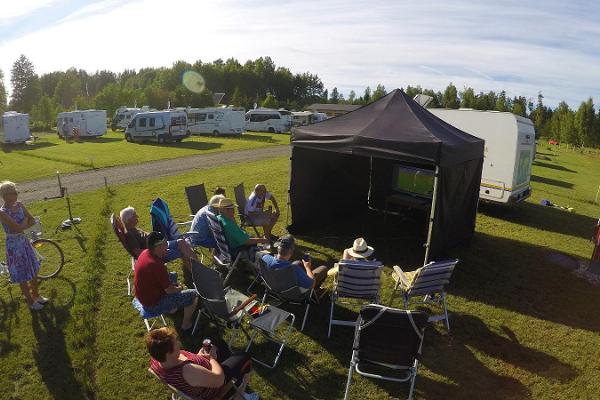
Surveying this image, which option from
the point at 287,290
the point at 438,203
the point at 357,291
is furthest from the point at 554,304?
the point at 287,290

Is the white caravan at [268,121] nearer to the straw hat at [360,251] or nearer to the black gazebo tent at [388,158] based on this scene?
the black gazebo tent at [388,158]

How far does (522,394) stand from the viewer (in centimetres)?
427

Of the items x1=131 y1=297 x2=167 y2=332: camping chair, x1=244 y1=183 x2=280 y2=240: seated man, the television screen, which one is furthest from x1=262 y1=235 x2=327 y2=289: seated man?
the television screen

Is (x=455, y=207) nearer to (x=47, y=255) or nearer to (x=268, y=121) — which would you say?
(x=47, y=255)

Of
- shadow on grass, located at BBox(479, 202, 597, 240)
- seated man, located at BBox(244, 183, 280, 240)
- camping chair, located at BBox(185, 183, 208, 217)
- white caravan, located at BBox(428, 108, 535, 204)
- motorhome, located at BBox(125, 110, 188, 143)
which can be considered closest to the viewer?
seated man, located at BBox(244, 183, 280, 240)

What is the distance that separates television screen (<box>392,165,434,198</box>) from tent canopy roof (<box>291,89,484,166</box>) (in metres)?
1.82

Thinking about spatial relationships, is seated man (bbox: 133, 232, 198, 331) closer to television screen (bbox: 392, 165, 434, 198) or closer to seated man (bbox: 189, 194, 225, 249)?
seated man (bbox: 189, 194, 225, 249)

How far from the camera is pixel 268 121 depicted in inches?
1367

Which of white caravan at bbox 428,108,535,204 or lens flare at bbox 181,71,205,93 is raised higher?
lens flare at bbox 181,71,205,93

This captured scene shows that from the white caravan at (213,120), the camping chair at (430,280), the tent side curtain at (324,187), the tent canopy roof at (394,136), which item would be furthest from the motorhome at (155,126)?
the camping chair at (430,280)

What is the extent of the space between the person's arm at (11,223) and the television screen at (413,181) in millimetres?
7920

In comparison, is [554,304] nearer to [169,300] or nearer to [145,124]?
[169,300]

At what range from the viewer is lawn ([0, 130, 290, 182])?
16891mm

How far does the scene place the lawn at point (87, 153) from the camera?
1689cm
